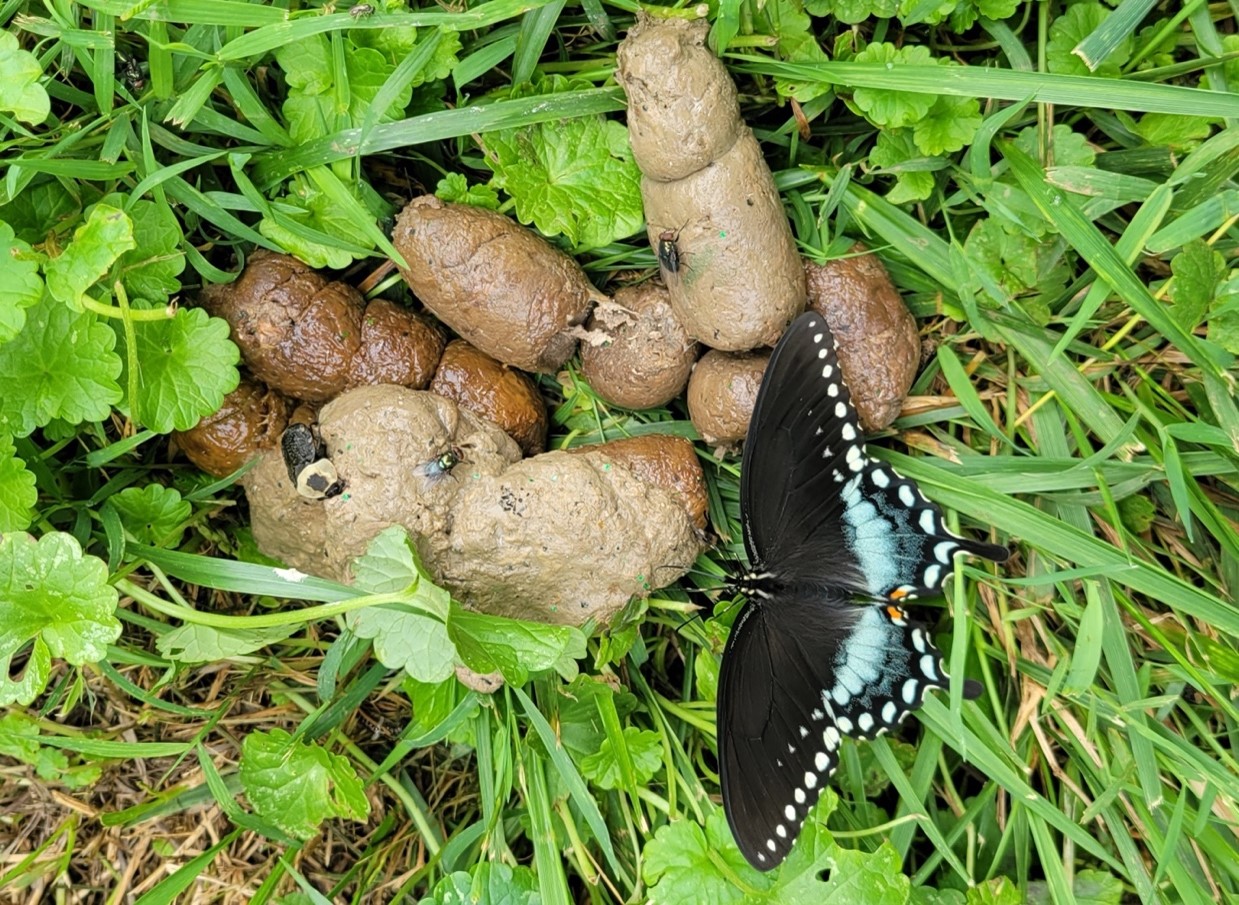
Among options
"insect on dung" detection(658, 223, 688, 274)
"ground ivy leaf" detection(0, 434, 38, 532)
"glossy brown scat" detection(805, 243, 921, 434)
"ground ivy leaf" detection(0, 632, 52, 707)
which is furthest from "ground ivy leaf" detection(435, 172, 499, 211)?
"ground ivy leaf" detection(0, 632, 52, 707)

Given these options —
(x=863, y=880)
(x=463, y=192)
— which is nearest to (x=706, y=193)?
(x=463, y=192)

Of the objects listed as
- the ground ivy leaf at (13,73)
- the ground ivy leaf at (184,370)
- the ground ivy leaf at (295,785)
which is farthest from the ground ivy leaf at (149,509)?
the ground ivy leaf at (13,73)

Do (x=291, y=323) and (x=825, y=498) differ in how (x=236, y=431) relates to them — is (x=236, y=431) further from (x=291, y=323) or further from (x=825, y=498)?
(x=825, y=498)

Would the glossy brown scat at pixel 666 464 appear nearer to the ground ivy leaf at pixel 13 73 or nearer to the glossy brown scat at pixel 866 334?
the glossy brown scat at pixel 866 334

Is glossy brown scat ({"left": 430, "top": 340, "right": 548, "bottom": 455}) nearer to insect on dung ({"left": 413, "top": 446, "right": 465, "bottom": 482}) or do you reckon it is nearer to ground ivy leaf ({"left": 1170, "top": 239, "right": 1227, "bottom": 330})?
insect on dung ({"left": 413, "top": 446, "right": 465, "bottom": 482})

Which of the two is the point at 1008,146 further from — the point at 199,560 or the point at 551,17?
the point at 199,560

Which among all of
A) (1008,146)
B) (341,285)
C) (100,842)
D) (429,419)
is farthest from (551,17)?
(100,842)
